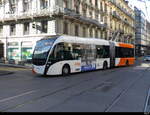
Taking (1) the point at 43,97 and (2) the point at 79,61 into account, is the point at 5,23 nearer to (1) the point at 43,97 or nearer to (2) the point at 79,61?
(2) the point at 79,61

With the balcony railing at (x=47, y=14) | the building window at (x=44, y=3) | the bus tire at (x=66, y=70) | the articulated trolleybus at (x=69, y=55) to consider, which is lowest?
the bus tire at (x=66, y=70)

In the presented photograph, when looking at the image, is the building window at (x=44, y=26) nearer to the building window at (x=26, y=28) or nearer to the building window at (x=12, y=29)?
the building window at (x=26, y=28)

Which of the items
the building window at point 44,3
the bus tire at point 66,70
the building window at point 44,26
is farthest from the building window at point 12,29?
the bus tire at point 66,70

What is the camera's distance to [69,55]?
16.5 meters

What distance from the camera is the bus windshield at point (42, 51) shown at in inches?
590

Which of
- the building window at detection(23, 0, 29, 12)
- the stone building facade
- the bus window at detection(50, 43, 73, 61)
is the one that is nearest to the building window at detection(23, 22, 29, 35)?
the stone building facade

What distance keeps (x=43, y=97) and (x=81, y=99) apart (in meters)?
1.53

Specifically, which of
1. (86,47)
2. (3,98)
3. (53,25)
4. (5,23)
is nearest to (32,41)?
(53,25)

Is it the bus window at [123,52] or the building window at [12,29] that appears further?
the building window at [12,29]

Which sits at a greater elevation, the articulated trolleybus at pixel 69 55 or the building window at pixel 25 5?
the building window at pixel 25 5

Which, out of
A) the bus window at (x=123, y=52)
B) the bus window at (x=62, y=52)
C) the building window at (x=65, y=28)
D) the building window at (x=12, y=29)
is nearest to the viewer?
the bus window at (x=62, y=52)

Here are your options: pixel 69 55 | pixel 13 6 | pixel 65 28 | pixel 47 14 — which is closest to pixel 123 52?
pixel 65 28

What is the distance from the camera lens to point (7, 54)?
118 feet

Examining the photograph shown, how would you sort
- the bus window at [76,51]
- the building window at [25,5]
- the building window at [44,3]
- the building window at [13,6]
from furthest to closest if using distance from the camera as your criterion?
the building window at [13,6] → the building window at [25,5] → the building window at [44,3] → the bus window at [76,51]
